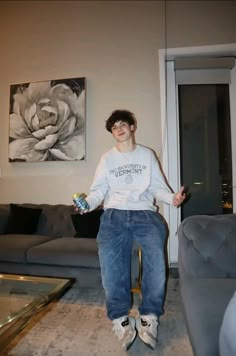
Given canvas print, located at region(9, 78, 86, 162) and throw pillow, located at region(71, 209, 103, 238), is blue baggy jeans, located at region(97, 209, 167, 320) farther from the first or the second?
canvas print, located at region(9, 78, 86, 162)

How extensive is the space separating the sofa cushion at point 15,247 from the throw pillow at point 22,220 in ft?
0.77

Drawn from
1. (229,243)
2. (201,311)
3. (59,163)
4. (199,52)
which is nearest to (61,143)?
(59,163)

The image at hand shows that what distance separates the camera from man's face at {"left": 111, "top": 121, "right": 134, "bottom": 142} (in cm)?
181

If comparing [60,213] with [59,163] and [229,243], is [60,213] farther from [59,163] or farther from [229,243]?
[229,243]

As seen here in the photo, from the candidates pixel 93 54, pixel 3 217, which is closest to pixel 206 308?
pixel 3 217

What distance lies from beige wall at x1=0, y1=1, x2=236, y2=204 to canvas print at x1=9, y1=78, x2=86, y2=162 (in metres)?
0.10

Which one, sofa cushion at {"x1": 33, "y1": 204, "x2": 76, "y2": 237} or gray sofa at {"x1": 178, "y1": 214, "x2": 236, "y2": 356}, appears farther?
sofa cushion at {"x1": 33, "y1": 204, "x2": 76, "y2": 237}

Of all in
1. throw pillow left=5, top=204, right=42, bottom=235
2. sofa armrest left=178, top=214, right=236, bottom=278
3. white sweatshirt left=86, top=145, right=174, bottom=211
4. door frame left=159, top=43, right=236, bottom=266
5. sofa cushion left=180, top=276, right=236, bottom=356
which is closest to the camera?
sofa cushion left=180, top=276, right=236, bottom=356

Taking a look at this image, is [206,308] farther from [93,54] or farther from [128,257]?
[93,54]

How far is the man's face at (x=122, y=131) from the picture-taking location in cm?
181

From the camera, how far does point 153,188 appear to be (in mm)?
1790

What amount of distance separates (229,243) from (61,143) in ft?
6.86

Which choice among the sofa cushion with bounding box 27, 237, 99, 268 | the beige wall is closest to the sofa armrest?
the sofa cushion with bounding box 27, 237, 99, 268

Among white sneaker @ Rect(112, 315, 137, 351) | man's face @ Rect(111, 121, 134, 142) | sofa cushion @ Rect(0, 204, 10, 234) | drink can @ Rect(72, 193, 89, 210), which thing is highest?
man's face @ Rect(111, 121, 134, 142)
